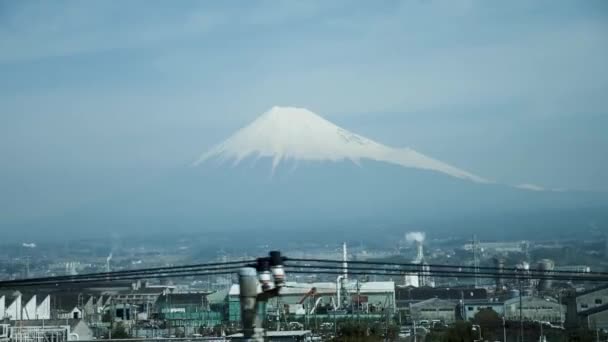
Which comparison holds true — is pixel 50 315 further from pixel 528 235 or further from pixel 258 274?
pixel 528 235

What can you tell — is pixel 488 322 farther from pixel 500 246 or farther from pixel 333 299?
pixel 500 246

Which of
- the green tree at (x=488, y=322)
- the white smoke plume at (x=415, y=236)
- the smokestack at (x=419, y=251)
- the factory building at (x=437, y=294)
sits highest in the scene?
the white smoke plume at (x=415, y=236)

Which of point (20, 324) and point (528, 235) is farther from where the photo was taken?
point (528, 235)

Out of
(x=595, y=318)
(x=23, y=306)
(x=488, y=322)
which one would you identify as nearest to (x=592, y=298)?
(x=595, y=318)

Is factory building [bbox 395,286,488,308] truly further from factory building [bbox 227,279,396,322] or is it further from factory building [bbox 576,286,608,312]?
factory building [bbox 576,286,608,312]

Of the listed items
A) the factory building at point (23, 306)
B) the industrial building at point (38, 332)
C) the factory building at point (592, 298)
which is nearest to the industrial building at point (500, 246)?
the factory building at point (592, 298)

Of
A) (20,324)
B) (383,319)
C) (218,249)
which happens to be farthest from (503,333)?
(218,249)

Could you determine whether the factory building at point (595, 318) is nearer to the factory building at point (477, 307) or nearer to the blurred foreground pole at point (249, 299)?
the factory building at point (477, 307)

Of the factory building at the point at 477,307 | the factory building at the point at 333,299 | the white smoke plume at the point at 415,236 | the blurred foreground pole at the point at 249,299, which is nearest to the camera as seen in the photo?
the blurred foreground pole at the point at 249,299

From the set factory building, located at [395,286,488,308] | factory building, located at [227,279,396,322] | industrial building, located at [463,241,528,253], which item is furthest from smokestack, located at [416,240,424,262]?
factory building, located at [227,279,396,322]
